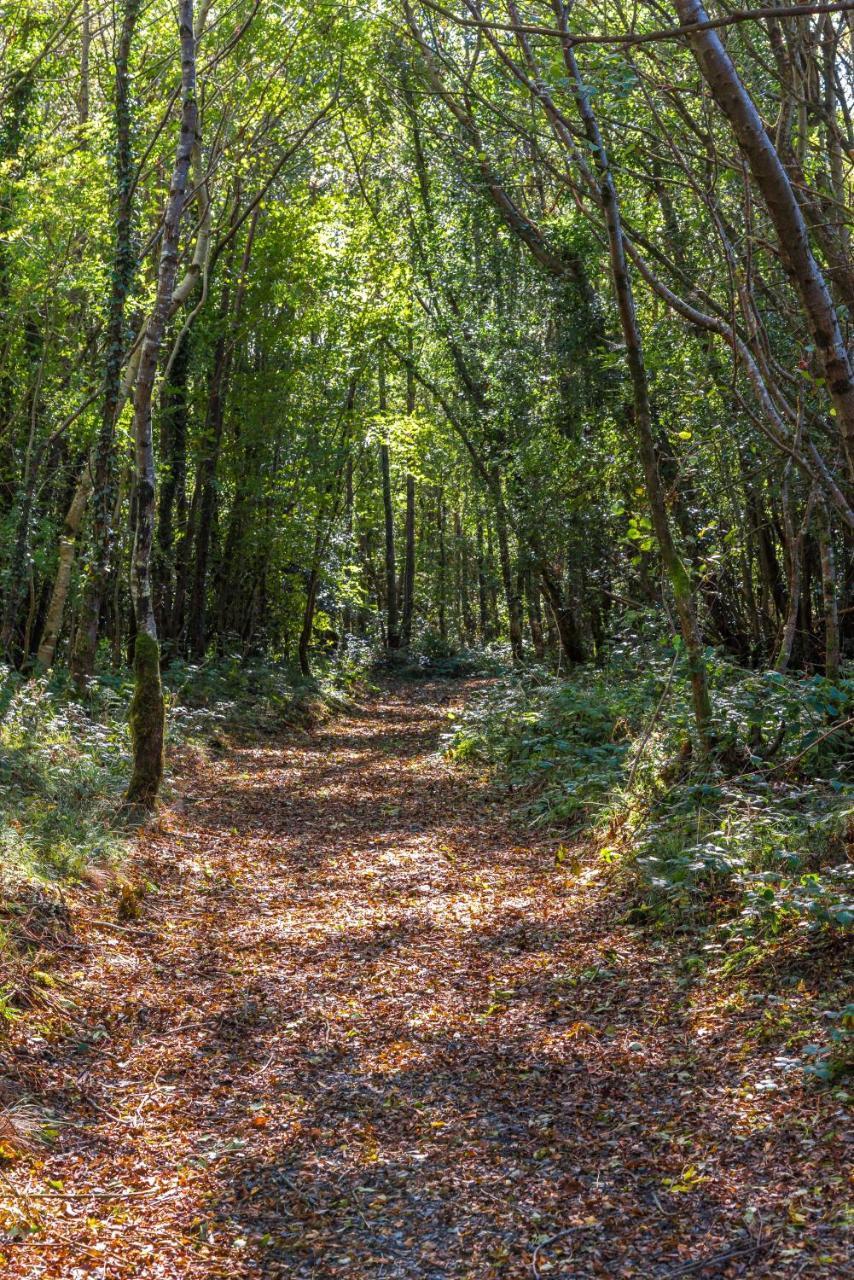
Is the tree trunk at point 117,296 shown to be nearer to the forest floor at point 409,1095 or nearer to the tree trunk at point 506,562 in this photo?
the forest floor at point 409,1095

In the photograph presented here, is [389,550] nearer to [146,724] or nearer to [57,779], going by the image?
[146,724]

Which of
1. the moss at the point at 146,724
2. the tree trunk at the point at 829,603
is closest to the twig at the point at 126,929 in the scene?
the moss at the point at 146,724

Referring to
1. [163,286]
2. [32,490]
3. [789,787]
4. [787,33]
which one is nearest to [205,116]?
[32,490]

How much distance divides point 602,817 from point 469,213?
38.8 ft

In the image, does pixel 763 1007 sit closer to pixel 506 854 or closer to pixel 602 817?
pixel 602 817

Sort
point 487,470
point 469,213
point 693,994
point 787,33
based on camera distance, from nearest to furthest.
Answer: point 693,994, point 787,33, point 469,213, point 487,470

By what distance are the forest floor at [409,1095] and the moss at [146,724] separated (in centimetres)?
137

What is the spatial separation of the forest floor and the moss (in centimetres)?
137

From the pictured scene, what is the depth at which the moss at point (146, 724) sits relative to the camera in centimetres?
884

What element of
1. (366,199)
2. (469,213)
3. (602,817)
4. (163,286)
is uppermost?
(366,199)

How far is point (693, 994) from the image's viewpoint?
5070 millimetres

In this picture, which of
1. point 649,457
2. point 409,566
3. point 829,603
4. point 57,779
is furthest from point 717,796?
point 409,566

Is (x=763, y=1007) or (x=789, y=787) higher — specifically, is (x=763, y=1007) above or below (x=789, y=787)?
below

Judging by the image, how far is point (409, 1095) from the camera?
4520 millimetres
